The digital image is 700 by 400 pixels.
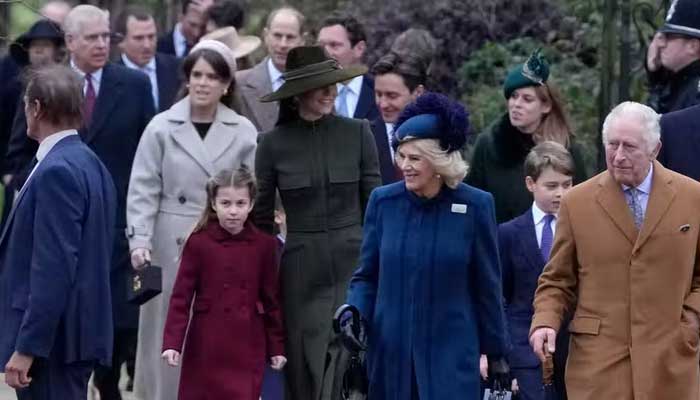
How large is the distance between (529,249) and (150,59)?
13.3 ft

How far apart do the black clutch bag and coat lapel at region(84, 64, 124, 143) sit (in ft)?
5.53

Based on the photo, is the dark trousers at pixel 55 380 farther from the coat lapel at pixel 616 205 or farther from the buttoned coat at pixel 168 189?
the coat lapel at pixel 616 205

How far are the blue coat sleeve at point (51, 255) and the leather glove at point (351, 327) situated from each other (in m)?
1.15

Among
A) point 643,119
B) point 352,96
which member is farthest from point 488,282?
point 352,96

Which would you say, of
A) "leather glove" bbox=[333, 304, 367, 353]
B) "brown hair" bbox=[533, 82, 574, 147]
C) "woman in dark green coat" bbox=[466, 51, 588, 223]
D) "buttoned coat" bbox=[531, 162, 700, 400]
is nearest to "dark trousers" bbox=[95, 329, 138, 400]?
"woman in dark green coat" bbox=[466, 51, 588, 223]

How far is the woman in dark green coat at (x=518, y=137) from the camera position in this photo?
11.0 m

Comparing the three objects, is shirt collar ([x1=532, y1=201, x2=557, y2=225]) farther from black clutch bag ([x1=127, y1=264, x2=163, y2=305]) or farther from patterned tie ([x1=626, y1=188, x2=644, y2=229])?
black clutch bag ([x1=127, y1=264, x2=163, y2=305])

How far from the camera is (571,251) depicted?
8.53 metres

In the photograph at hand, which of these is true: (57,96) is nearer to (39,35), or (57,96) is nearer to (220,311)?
(220,311)

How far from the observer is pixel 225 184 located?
33.1ft

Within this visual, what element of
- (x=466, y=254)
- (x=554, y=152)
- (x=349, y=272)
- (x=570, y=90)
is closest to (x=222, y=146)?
(x=349, y=272)

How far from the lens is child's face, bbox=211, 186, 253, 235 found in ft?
33.1

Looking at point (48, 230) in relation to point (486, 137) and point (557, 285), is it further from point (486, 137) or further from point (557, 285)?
point (486, 137)

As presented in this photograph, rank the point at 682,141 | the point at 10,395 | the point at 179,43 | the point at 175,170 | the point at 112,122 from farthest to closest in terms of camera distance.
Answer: the point at 179,43 < the point at 10,395 < the point at 112,122 < the point at 175,170 < the point at 682,141
